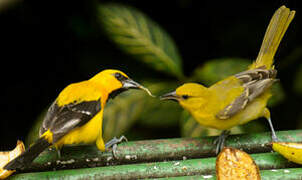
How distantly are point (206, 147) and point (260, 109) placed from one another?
38cm

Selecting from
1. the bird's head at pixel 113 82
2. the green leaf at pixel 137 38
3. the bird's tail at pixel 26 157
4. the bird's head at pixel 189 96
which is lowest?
the bird's tail at pixel 26 157

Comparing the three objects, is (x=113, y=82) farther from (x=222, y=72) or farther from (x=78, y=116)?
(x=222, y=72)

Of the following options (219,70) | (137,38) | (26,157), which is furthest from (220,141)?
(137,38)

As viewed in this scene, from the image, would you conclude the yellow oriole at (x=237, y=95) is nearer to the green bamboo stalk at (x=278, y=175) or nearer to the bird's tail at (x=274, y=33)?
the bird's tail at (x=274, y=33)

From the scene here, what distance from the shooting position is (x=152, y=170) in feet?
6.46

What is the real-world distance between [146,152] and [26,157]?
0.61 m

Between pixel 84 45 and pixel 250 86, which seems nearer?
pixel 250 86

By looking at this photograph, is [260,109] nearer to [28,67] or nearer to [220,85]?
[220,85]

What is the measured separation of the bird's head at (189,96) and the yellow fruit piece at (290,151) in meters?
0.43

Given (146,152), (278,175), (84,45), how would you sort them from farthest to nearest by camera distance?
(84,45), (146,152), (278,175)

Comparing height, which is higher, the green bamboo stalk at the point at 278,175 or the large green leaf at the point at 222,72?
the large green leaf at the point at 222,72

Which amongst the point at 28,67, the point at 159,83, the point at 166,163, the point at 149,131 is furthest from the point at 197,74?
the point at 28,67

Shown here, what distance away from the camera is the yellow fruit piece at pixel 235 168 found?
1.80m

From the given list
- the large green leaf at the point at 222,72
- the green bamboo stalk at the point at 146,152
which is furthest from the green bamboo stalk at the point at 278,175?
the large green leaf at the point at 222,72
